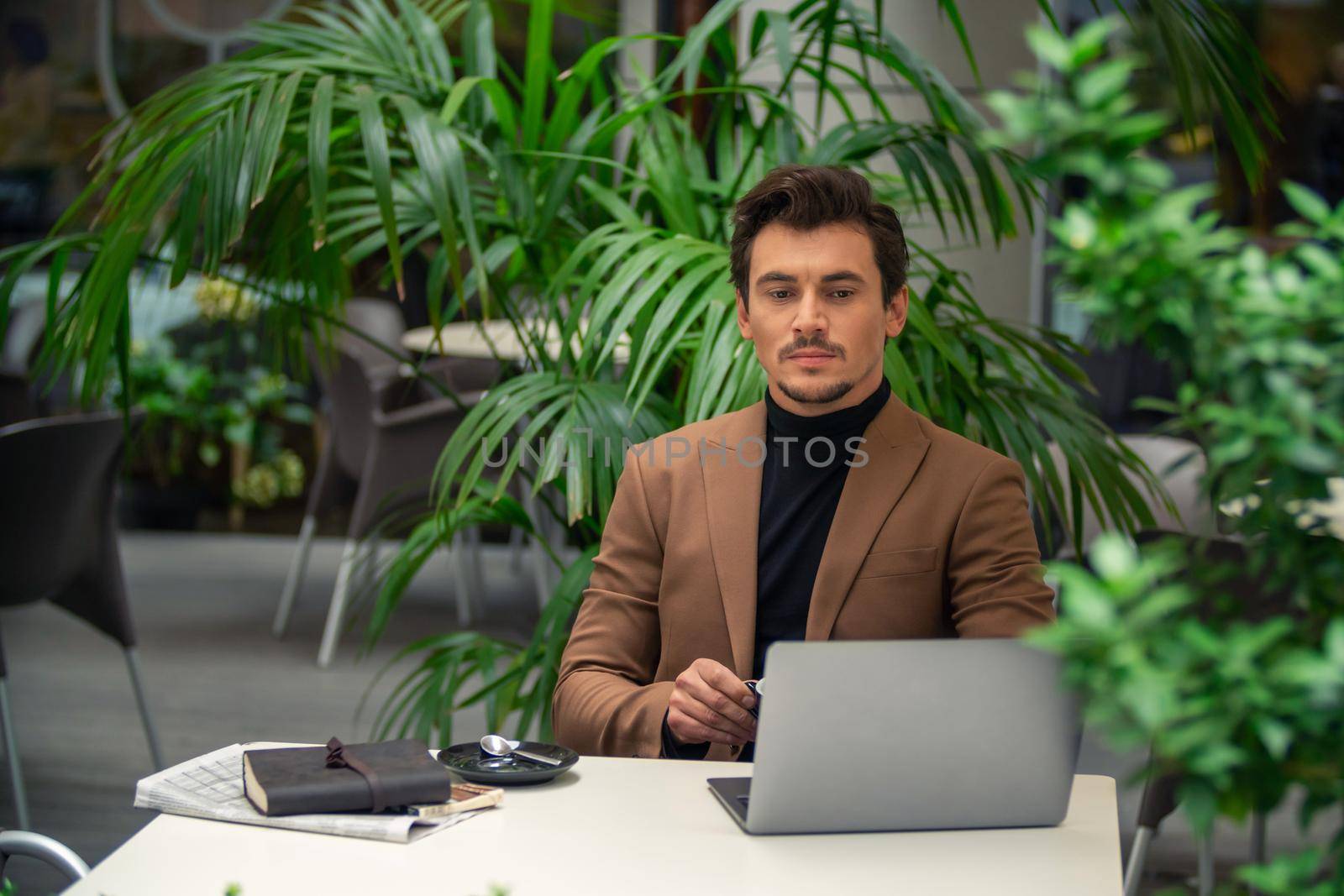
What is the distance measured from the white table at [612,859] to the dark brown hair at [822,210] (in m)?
0.77

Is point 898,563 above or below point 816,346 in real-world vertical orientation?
below

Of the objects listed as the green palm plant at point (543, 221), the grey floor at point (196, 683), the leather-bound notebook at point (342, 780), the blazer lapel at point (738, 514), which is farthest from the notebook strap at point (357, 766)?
the grey floor at point (196, 683)

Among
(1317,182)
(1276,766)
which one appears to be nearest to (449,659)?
(1276,766)

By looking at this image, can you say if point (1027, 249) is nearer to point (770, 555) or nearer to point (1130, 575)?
point (770, 555)

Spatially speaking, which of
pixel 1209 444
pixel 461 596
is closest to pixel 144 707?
pixel 461 596

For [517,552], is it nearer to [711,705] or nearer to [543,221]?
[543,221]

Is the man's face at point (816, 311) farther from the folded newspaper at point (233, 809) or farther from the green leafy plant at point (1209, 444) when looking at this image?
the green leafy plant at point (1209, 444)

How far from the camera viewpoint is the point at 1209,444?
0.72 m

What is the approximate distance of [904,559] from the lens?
1.72m

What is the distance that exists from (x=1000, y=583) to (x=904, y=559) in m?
0.12

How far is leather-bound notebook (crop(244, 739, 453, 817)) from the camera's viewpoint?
4.01ft

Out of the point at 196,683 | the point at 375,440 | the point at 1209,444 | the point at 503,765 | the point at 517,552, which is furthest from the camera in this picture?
the point at 517,552

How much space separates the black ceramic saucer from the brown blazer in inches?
10.2

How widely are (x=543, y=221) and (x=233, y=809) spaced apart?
127 centimetres
